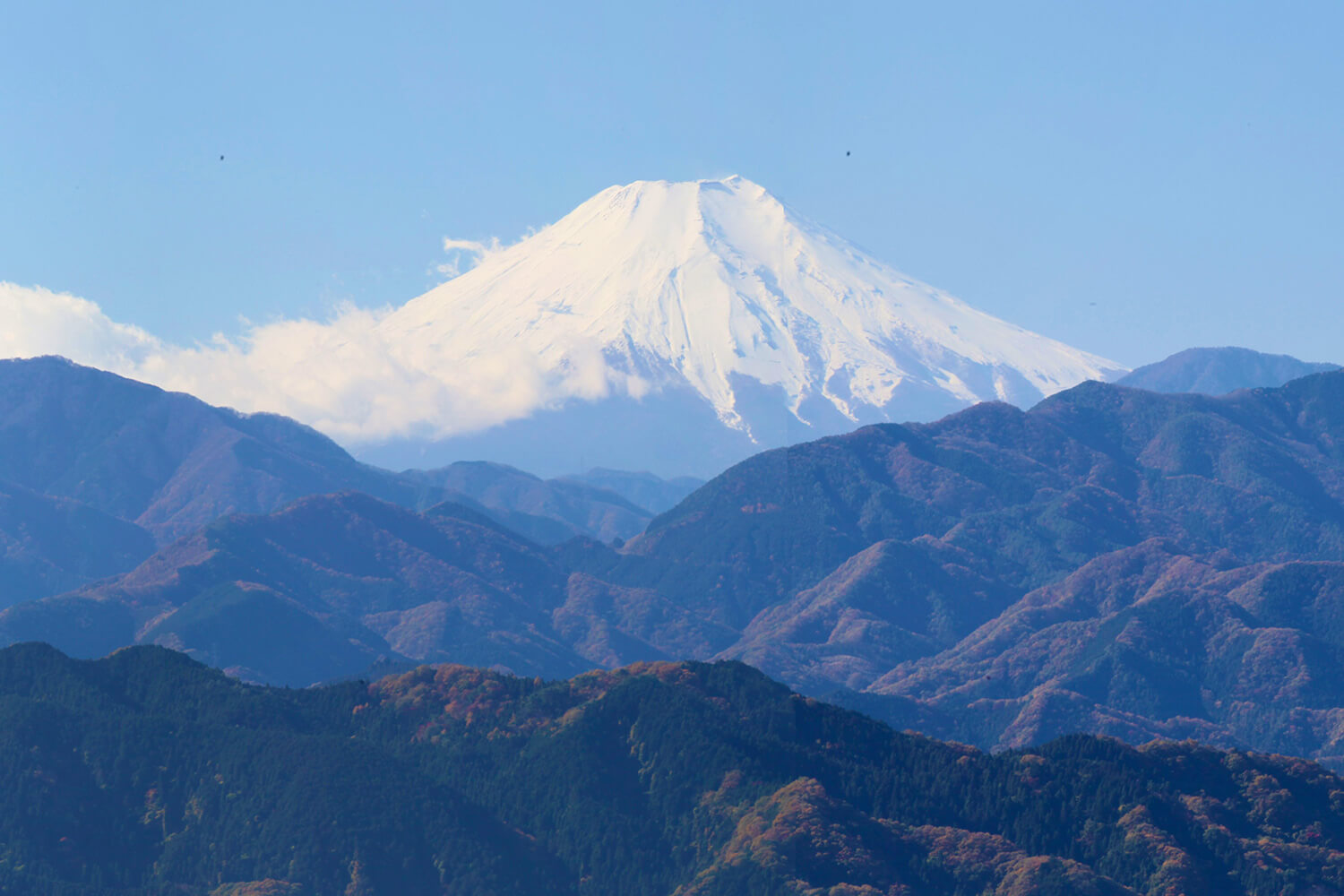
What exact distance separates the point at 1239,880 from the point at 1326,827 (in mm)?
11156

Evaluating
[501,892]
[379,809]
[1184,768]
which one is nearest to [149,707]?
[379,809]

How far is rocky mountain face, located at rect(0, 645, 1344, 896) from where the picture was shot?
437 feet

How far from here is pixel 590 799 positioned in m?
143

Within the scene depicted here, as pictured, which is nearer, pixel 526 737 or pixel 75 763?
pixel 75 763

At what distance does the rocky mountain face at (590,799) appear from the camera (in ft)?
437

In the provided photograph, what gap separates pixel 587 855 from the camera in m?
139

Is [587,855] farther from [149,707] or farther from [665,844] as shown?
[149,707]

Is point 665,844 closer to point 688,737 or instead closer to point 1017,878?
point 688,737

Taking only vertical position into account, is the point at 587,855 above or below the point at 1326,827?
above

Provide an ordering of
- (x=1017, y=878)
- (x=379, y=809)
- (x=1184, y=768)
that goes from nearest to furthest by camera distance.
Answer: (x=1017, y=878)
(x=379, y=809)
(x=1184, y=768)

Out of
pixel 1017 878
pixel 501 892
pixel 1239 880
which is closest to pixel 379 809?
pixel 501 892

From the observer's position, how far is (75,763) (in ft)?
467

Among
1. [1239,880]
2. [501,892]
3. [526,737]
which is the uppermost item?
[526,737]

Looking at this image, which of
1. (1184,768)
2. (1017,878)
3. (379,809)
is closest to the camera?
(1017,878)
